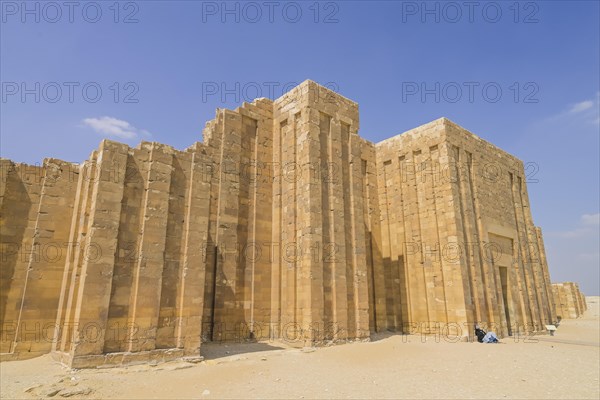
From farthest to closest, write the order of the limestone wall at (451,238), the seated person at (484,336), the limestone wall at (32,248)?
the limestone wall at (451,238) → the seated person at (484,336) → the limestone wall at (32,248)

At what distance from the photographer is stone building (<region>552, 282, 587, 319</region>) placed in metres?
37.9

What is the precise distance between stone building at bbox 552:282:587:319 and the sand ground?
32.0 m

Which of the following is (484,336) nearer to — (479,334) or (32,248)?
(479,334)

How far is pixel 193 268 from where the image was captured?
1069 centimetres

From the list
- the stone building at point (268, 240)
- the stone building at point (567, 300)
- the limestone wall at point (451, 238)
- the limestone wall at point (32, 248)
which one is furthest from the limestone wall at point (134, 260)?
the stone building at point (567, 300)

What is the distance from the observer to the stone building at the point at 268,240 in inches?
385

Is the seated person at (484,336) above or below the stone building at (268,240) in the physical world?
below

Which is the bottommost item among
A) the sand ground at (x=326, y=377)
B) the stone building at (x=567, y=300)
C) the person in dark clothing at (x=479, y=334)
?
the sand ground at (x=326, y=377)

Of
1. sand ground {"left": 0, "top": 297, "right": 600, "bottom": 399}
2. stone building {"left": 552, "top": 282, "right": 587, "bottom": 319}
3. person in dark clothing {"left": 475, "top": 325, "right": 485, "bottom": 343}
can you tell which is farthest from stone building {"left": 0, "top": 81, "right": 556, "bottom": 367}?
stone building {"left": 552, "top": 282, "right": 587, "bottom": 319}

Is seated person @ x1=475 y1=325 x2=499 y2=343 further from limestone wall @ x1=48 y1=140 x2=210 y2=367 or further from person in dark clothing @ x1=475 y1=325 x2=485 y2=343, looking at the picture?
limestone wall @ x1=48 y1=140 x2=210 y2=367

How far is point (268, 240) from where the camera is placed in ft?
51.7

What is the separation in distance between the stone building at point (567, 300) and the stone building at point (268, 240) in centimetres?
1713

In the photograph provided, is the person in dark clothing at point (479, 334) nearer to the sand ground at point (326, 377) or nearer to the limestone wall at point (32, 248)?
the sand ground at point (326, 377)

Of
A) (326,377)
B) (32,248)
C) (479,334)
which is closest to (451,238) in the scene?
(479,334)
